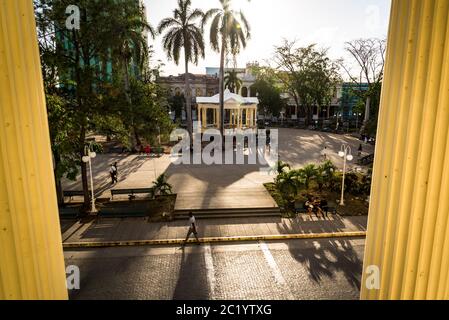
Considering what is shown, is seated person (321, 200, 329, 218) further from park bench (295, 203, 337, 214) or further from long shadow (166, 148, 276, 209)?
long shadow (166, 148, 276, 209)

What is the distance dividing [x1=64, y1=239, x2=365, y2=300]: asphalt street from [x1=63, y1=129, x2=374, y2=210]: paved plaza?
3461mm

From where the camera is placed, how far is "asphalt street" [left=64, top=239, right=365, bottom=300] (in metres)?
7.95

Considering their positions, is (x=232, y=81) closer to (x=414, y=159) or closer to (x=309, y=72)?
(x=309, y=72)

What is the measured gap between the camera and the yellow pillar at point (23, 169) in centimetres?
187

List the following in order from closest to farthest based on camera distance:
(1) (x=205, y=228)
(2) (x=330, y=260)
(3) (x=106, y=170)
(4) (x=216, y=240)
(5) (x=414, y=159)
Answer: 1. (5) (x=414, y=159)
2. (2) (x=330, y=260)
3. (4) (x=216, y=240)
4. (1) (x=205, y=228)
5. (3) (x=106, y=170)

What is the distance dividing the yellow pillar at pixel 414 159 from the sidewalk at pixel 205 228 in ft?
29.7

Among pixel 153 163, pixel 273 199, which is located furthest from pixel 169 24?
pixel 273 199

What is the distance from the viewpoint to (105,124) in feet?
43.8

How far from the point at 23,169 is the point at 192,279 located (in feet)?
24.1

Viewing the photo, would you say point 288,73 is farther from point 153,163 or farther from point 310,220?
point 310,220

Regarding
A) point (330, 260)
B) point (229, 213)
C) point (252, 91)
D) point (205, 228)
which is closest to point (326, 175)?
point (229, 213)

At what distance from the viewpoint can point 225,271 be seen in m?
8.91

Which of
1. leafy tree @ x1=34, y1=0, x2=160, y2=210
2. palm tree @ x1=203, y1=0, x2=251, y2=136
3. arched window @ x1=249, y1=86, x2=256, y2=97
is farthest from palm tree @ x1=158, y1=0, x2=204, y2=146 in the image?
arched window @ x1=249, y1=86, x2=256, y2=97

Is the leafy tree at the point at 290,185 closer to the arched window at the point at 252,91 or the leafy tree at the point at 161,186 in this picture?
the leafy tree at the point at 161,186
